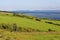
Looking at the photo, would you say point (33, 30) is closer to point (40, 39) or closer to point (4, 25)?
point (4, 25)

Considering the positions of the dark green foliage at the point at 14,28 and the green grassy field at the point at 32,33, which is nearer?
the green grassy field at the point at 32,33

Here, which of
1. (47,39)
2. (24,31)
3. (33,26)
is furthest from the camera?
(33,26)

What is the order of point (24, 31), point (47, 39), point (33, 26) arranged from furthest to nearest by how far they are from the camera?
point (33, 26)
point (24, 31)
point (47, 39)

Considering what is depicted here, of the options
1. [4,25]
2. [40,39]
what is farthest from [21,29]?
[40,39]

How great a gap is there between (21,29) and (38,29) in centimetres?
289

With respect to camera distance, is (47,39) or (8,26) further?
(8,26)

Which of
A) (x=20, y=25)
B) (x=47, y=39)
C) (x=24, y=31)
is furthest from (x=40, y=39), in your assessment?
(x=20, y=25)

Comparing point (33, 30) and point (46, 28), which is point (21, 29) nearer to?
point (33, 30)

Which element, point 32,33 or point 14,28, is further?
Result: point 14,28

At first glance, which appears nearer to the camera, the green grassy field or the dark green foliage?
the green grassy field

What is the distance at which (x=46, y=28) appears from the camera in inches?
1368

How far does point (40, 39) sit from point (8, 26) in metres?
10.7

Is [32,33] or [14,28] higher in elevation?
[32,33]

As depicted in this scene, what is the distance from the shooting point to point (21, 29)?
33.6m
